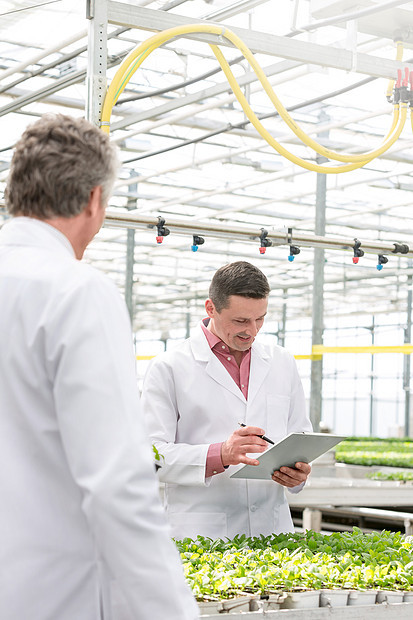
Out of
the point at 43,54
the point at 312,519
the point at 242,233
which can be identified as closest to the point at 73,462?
the point at 242,233

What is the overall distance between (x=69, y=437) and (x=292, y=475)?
1.55 metres

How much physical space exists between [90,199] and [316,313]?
626 cm

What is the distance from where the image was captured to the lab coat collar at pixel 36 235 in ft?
4.26

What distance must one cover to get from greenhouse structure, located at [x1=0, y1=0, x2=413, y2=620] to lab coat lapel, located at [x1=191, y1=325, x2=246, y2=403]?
2 centimetres

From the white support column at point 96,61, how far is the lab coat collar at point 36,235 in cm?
139

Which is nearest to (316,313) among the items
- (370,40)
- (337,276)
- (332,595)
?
(370,40)

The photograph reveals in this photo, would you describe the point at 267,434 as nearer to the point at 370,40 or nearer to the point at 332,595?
the point at 332,595

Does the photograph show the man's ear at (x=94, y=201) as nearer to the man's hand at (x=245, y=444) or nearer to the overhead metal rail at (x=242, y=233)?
the man's hand at (x=245, y=444)

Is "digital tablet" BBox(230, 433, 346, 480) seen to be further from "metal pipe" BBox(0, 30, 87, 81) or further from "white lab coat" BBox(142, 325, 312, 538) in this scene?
"metal pipe" BBox(0, 30, 87, 81)

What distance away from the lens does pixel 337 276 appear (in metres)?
20.2

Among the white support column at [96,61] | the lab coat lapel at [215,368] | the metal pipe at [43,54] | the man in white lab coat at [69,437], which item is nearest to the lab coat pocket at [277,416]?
the lab coat lapel at [215,368]

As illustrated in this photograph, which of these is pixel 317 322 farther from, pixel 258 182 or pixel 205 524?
pixel 205 524

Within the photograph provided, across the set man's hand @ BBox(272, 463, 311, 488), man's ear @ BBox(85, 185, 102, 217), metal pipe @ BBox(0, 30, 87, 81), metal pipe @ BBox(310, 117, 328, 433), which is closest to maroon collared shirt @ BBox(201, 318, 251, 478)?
man's hand @ BBox(272, 463, 311, 488)

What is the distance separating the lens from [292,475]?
2.62m
